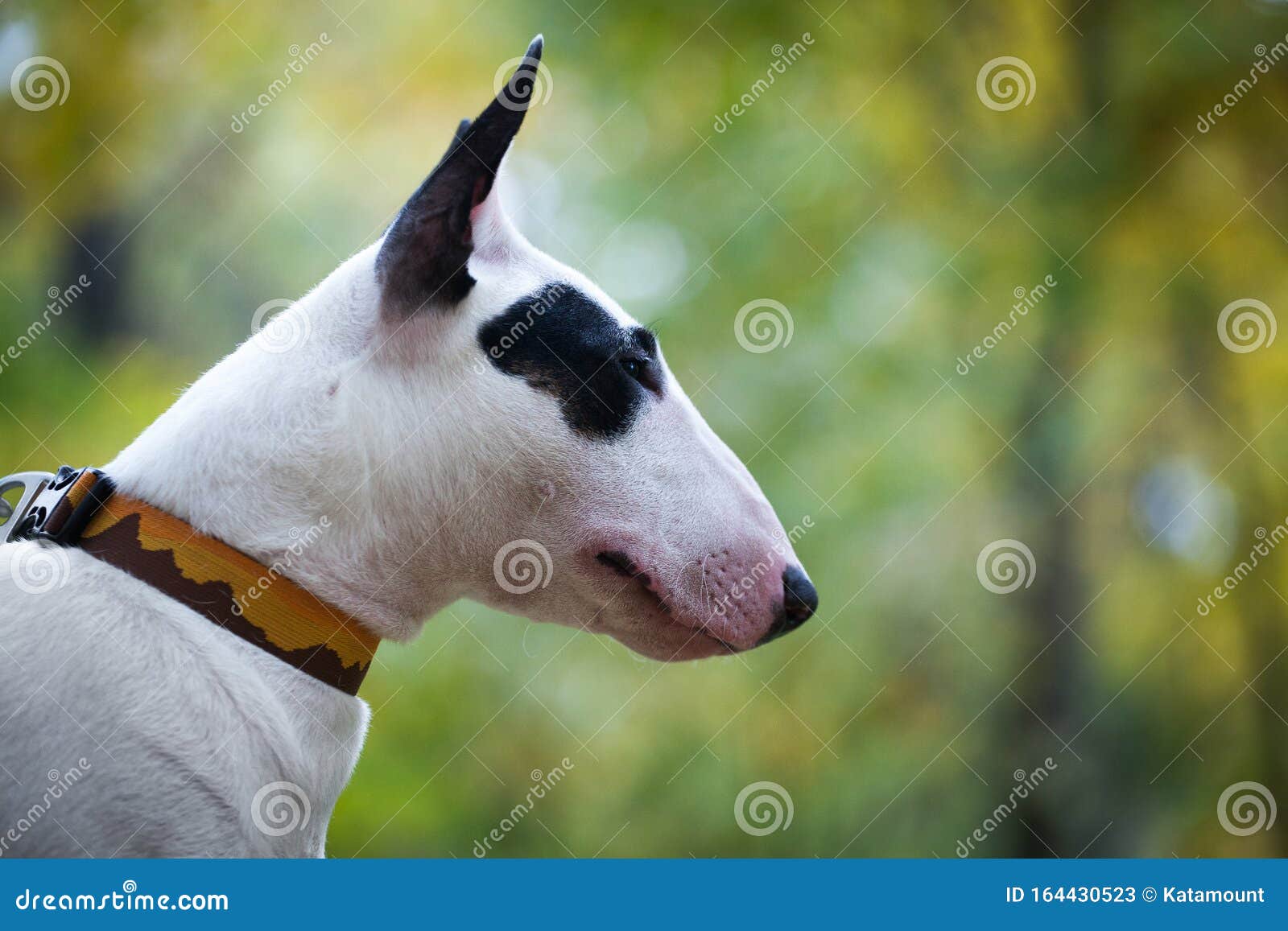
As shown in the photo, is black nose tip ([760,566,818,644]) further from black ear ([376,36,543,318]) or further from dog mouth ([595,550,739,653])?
black ear ([376,36,543,318])

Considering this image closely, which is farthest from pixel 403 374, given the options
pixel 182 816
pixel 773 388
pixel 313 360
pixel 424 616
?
pixel 773 388

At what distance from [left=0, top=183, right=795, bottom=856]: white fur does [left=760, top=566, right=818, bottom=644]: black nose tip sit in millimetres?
34

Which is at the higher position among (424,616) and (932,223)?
(932,223)

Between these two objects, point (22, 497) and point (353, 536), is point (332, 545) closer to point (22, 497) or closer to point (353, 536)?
point (353, 536)

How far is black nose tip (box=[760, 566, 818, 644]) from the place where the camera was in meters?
1.75

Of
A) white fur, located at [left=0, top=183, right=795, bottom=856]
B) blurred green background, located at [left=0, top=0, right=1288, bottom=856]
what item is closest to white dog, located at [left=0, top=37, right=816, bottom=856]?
white fur, located at [left=0, top=183, right=795, bottom=856]

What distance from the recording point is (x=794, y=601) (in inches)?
69.2

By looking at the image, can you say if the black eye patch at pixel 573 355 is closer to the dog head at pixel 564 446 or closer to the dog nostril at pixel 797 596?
the dog head at pixel 564 446

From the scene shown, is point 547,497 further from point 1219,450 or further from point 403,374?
point 1219,450

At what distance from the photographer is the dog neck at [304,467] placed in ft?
4.82

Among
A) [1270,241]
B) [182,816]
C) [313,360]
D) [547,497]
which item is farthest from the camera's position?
[1270,241]

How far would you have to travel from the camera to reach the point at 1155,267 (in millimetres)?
6605

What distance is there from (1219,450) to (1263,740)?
6.33 feet

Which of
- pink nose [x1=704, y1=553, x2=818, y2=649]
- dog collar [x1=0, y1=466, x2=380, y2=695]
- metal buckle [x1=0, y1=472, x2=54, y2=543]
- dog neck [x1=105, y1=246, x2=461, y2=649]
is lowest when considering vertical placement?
metal buckle [x1=0, y1=472, x2=54, y2=543]
